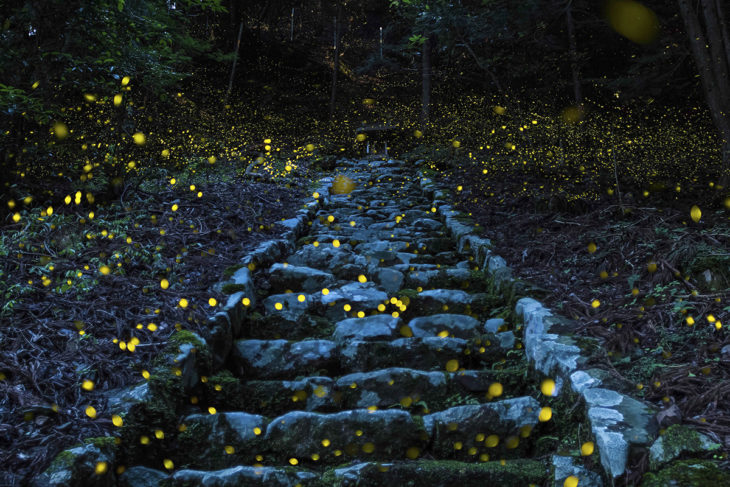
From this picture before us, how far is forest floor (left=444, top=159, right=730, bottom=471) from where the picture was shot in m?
2.08

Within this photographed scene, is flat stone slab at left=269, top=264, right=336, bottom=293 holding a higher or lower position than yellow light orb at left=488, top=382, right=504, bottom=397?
higher

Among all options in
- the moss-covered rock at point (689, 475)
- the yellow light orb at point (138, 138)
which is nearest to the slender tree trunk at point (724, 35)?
the moss-covered rock at point (689, 475)

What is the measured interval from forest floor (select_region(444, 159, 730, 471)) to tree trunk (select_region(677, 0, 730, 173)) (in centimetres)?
122

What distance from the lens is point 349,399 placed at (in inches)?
109

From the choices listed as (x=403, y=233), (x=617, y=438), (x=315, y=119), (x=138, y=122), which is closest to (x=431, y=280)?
(x=403, y=233)

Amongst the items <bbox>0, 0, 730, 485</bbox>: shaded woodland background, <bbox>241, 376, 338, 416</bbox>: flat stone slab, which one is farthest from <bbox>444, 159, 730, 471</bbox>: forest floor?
<bbox>241, 376, 338, 416</bbox>: flat stone slab

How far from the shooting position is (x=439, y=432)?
237cm

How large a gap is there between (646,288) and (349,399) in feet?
6.86

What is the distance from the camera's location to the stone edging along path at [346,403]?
2041 mm

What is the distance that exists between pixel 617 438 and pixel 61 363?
8.84 ft

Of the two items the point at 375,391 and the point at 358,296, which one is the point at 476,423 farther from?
the point at 358,296

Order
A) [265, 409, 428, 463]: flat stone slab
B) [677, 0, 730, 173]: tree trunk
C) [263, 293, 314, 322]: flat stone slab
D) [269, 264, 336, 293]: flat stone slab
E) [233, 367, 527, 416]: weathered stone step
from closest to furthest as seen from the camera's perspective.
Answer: [265, 409, 428, 463]: flat stone slab, [233, 367, 527, 416]: weathered stone step, [263, 293, 314, 322]: flat stone slab, [269, 264, 336, 293]: flat stone slab, [677, 0, 730, 173]: tree trunk

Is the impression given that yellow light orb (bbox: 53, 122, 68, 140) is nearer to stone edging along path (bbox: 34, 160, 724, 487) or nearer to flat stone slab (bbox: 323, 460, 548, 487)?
stone edging along path (bbox: 34, 160, 724, 487)

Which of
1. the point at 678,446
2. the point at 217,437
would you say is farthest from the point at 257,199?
the point at 678,446
